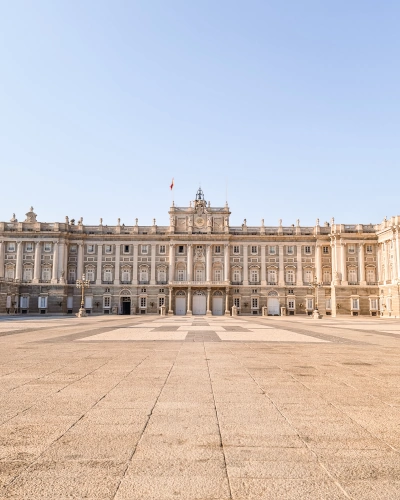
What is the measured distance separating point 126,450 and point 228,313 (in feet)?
212

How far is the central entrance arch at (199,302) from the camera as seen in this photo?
70.2 meters

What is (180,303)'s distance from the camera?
70688 mm

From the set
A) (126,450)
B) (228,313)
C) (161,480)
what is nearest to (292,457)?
(161,480)

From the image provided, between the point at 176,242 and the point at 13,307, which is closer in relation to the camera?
the point at 13,307

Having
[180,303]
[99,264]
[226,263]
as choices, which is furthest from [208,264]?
[99,264]

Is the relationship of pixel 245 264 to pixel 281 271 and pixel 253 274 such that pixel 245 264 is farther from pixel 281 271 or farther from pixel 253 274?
pixel 281 271

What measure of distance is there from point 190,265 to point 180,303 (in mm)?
6503

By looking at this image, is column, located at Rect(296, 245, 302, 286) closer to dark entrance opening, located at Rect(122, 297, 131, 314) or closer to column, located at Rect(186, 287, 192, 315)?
column, located at Rect(186, 287, 192, 315)

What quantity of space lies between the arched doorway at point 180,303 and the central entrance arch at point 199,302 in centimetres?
167

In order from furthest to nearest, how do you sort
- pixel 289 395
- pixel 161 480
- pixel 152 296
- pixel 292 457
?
pixel 152 296
pixel 289 395
pixel 292 457
pixel 161 480

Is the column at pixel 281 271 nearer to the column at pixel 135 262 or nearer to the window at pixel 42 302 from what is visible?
the column at pixel 135 262

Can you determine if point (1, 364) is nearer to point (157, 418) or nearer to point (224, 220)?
point (157, 418)

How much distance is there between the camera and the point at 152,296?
7119cm

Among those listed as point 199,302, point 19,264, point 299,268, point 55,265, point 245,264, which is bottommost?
point 199,302
